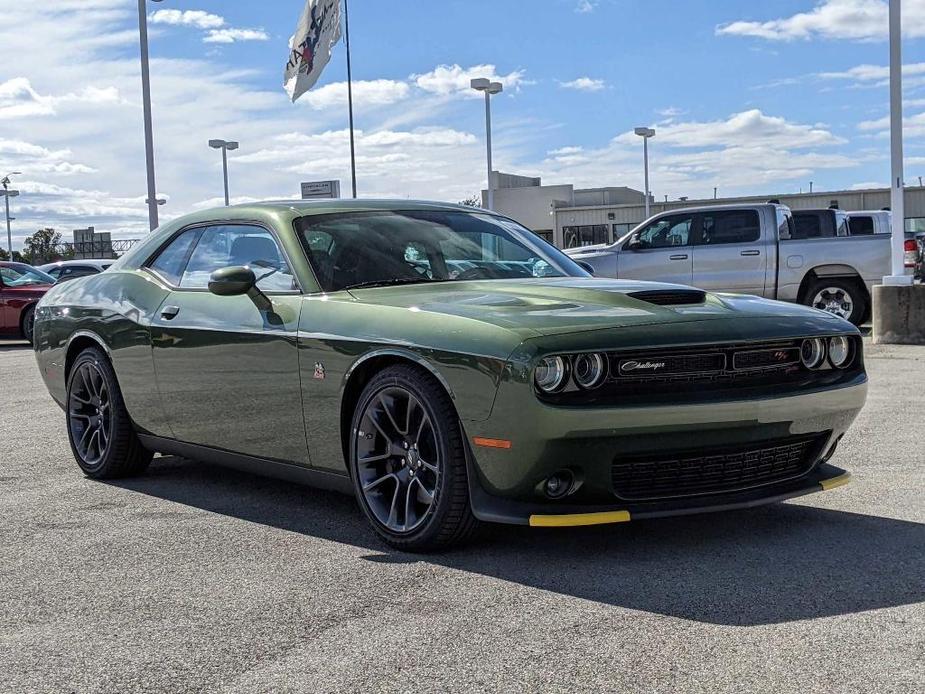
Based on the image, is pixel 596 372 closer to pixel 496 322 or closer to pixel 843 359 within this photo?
pixel 496 322

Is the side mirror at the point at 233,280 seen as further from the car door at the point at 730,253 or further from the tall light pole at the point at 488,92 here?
the tall light pole at the point at 488,92

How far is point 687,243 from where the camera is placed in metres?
17.1

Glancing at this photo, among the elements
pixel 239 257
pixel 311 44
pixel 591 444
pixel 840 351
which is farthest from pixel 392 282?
pixel 311 44

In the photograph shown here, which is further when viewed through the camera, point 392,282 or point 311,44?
point 311,44

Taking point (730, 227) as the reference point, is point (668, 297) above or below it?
below

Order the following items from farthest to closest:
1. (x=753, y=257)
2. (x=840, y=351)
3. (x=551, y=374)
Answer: (x=753, y=257) → (x=840, y=351) → (x=551, y=374)

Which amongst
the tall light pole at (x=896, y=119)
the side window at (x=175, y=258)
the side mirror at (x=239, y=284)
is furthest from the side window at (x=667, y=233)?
the side mirror at (x=239, y=284)

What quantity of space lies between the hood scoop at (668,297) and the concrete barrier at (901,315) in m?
10.1

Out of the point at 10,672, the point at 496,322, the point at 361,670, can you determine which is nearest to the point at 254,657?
the point at 361,670

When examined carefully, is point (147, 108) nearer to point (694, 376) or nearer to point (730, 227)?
point (730, 227)

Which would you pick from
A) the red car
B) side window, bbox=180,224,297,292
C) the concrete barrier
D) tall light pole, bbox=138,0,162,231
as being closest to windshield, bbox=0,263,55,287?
the red car

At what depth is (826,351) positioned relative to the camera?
4.61 meters

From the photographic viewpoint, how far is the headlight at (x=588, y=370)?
409cm

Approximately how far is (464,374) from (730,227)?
13.4m
